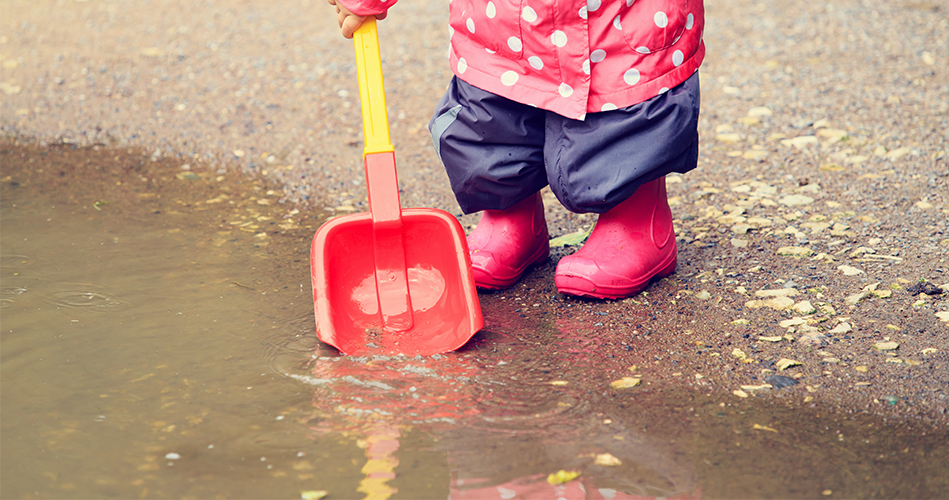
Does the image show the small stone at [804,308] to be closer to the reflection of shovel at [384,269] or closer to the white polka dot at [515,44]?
the reflection of shovel at [384,269]

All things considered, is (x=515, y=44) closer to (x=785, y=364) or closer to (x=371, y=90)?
(x=371, y=90)

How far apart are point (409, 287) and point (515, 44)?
0.58 metres

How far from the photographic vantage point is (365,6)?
167 centimetres

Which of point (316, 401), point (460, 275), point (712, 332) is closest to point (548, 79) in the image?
point (460, 275)

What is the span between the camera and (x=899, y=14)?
403cm

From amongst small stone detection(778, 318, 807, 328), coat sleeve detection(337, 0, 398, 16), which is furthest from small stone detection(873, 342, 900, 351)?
coat sleeve detection(337, 0, 398, 16)

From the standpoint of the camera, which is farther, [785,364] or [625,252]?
[625,252]

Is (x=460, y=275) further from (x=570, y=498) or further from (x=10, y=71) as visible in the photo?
(x=10, y=71)

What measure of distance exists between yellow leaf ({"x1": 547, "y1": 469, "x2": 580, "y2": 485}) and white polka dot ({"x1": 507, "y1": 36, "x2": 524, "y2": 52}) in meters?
0.90

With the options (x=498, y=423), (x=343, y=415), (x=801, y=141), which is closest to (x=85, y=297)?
(x=343, y=415)

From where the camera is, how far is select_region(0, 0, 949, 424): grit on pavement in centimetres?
165

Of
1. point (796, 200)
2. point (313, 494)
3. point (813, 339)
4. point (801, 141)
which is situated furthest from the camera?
point (801, 141)

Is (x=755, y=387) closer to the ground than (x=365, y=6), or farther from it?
closer to the ground

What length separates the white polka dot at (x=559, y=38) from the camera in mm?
1671
